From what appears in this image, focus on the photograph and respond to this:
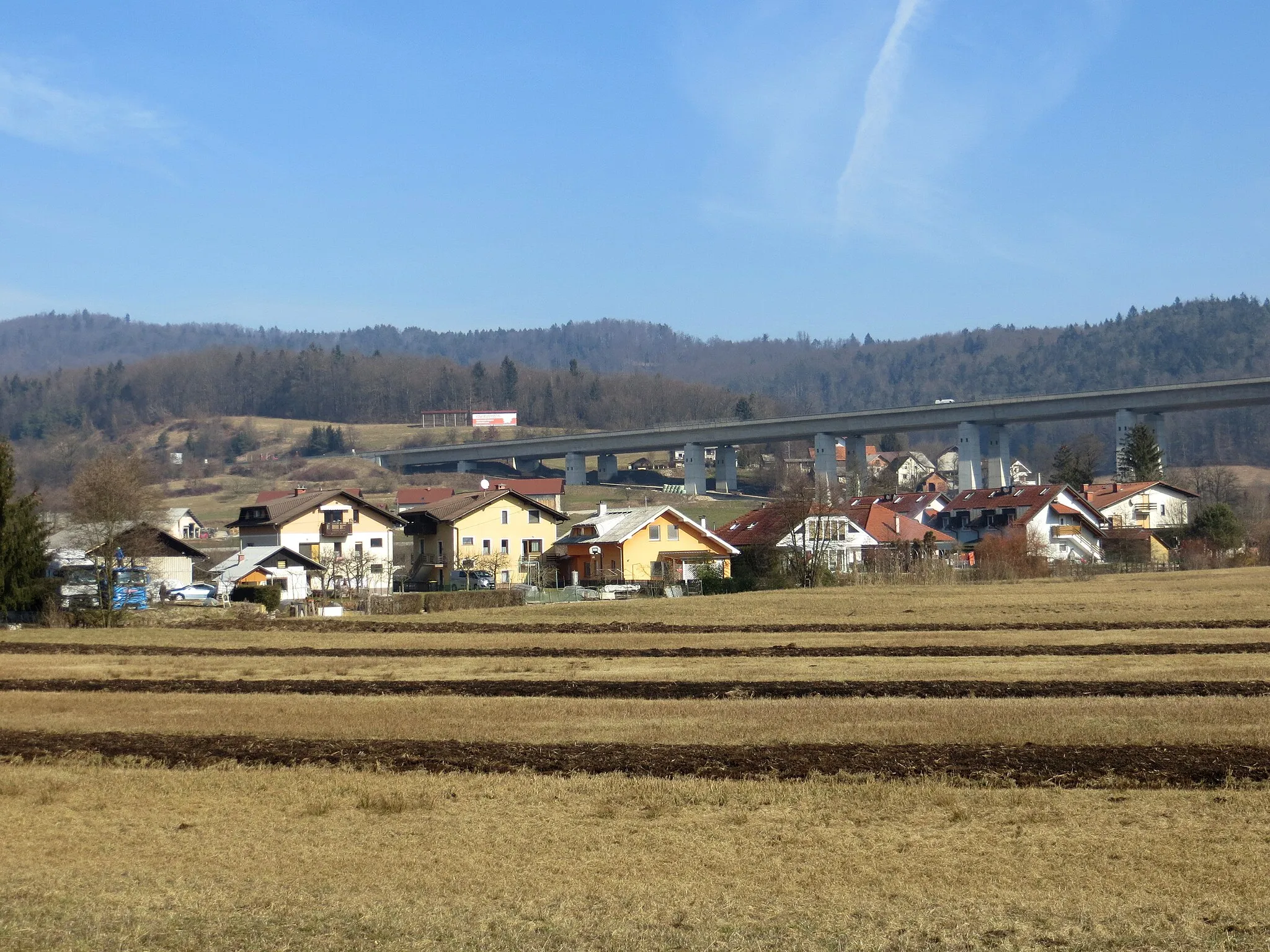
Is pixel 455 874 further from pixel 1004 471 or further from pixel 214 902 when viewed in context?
pixel 1004 471

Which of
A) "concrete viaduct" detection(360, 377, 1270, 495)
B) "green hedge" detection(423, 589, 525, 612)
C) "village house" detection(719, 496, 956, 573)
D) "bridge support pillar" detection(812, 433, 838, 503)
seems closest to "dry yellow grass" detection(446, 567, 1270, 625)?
"green hedge" detection(423, 589, 525, 612)

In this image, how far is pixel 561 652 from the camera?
119 ft

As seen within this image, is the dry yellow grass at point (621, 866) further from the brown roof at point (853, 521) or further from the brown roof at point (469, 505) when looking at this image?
the brown roof at point (469, 505)

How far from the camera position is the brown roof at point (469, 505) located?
82438 millimetres

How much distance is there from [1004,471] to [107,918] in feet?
456

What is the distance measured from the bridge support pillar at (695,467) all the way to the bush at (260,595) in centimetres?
9362

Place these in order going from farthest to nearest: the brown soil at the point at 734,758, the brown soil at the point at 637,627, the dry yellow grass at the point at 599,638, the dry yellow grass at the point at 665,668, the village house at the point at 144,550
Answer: the village house at the point at 144,550
the brown soil at the point at 637,627
the dry yellow grass at the point at 599,638
the dry yellow grass at the point at 665,668
the brown soil at the point at 734,758

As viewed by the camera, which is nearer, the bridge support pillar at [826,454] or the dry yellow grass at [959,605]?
the dry yellow grass at [959,605]

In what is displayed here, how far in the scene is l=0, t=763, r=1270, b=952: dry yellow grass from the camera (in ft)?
33.3

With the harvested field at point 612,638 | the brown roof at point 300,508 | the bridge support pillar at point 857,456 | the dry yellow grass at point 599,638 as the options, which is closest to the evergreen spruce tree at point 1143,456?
the bridge support pillar at point 857,456

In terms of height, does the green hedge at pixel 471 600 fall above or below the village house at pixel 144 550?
below

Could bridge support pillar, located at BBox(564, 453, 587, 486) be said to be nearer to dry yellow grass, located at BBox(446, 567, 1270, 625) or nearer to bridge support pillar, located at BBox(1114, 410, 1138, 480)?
bridge support pillar, located at BBox(1114, 410, 1138, 480)

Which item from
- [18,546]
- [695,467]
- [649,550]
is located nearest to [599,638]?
[18,546]

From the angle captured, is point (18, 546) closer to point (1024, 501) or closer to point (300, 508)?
point (300, 508)
